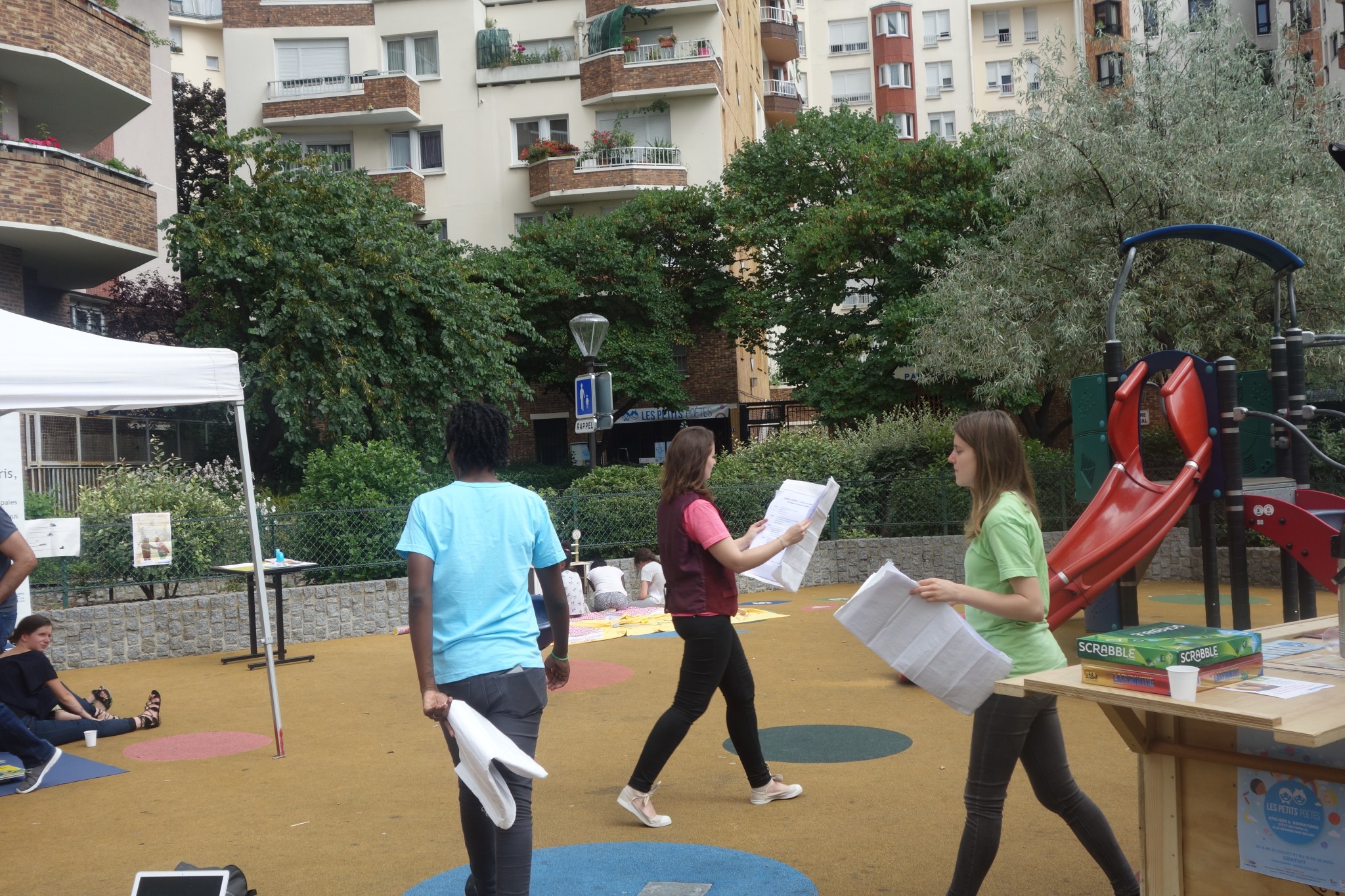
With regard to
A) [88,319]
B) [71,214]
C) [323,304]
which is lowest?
[323,304]

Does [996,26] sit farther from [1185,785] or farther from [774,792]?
[1185,785]

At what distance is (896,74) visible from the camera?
56.2m

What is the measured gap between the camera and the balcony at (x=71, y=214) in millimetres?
17297

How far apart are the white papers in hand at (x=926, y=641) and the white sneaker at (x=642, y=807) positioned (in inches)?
84.5

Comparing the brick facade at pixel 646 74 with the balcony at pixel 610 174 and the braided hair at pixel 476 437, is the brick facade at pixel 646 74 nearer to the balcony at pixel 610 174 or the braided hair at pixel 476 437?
the balcony at pixel 610 174

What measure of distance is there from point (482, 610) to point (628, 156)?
30.6 meters

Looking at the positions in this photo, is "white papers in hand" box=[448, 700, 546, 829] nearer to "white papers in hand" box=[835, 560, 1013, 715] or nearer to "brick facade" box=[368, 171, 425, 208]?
"white papers in hand" box=[835, 560, 1013, 715]

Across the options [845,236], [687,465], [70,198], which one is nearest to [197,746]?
[687,465]

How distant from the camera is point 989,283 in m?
18.1

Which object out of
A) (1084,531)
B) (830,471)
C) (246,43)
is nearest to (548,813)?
(1084,531)

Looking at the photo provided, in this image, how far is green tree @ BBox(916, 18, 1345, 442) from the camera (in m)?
15.3

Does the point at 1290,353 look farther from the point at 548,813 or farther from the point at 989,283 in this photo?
the point at 989,283

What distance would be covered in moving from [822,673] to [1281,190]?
429 inches

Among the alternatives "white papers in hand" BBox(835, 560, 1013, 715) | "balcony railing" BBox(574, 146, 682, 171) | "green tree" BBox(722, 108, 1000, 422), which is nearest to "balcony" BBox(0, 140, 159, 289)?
"balcony railing" BBox(574, 146, 682, 171)
